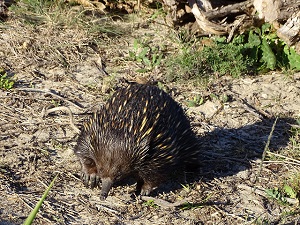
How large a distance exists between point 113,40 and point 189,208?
2977 millimetres

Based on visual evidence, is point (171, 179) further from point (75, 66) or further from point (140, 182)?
point (75, 66)

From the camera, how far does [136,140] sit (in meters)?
4.01

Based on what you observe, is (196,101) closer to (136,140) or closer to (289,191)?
(289,191)

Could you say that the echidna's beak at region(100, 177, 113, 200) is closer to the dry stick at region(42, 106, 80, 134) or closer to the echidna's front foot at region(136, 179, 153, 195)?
the echidna's front foot at region(136, 179, 153, 195)

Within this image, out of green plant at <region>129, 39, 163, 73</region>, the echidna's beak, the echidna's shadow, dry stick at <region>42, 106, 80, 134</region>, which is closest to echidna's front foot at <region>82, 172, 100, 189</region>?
the echidna's beak

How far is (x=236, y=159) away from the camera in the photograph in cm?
513

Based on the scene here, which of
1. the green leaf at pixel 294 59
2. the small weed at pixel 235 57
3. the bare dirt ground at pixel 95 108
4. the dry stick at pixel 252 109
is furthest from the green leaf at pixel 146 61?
the green leaf at pixel 294 59

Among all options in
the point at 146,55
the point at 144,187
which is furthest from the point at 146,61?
the point at 144,187

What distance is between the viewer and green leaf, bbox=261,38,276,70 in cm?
638

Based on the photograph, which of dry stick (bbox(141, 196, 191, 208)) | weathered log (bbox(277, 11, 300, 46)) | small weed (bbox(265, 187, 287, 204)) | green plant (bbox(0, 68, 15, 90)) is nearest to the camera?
dry stick (bbox(141, 196, 191, 208))

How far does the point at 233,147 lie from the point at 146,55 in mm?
1819

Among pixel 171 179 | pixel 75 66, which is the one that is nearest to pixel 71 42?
pixel 75 66

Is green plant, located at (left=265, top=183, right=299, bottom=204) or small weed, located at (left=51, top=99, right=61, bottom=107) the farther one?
small weed, located at (left=51, top=99, right=61, bottom=107)

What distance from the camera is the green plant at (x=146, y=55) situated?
6.49m
